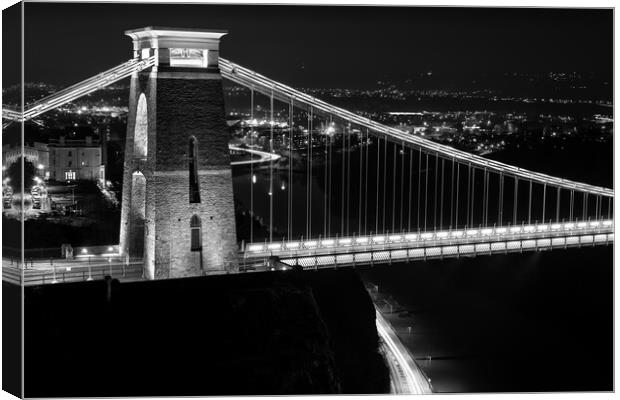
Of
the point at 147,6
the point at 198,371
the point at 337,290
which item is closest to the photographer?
the point at 147,6

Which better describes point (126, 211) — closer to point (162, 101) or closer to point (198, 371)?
point (162, 101)

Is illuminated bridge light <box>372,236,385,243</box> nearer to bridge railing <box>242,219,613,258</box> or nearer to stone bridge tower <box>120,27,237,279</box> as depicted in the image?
bridge railing <box>242,219,613,258</box>

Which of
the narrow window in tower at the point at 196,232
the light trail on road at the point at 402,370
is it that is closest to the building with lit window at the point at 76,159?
the light trail on road at the point at 402,370

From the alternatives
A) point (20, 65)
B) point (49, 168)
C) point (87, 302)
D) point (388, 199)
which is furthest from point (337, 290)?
point (388, 199)

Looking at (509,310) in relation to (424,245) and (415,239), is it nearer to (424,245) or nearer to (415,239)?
(415,239)

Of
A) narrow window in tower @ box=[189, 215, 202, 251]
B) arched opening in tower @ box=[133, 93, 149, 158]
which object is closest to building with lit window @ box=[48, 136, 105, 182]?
arched opening in tower @ box=[133, 93, 149, 158]

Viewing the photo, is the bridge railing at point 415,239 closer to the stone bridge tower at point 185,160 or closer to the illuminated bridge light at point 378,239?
the illuminated bridge light at point 378,239
